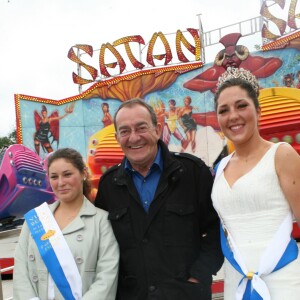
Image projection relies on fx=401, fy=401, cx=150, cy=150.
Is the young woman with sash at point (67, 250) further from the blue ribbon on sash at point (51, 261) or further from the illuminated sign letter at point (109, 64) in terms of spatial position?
the illuminated sign letter at point (109, 64)

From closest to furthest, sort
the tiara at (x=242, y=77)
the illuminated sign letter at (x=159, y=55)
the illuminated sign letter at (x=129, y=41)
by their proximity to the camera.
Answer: the tiara at (x=242, y=77), the illuminated sign letter at (x=159, y=55), the illuminated sign letter at (x=129, y=41)

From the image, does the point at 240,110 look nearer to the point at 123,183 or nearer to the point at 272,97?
the point at 123,183

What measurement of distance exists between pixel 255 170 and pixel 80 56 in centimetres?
1060

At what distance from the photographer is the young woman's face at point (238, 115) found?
188 centimetres

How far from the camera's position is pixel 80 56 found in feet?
38.4

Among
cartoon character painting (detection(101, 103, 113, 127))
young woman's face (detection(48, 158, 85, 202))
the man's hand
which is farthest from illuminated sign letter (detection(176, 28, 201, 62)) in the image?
the man's hand

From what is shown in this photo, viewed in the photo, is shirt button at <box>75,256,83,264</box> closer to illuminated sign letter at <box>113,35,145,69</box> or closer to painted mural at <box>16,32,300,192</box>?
painted mural at <box>16,32,300,192</box>

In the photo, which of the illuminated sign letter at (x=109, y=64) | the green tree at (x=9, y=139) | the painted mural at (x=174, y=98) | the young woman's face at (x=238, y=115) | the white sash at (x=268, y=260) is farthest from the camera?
the green tree at (x=9, y=139)

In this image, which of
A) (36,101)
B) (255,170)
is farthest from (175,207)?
(36,101)

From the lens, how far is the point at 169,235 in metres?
2.00

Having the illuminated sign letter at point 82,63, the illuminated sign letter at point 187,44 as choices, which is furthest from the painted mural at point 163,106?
the illuminated sign letter at point 82,63

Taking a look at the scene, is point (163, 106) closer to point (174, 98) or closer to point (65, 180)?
point (174, 98)

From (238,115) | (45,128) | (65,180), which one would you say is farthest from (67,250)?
(45,128)

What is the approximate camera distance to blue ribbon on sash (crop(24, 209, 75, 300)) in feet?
6.67
